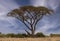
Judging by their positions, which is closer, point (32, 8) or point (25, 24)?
point (32, 8)

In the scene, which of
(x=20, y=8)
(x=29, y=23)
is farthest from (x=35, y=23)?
(x=20, y=8)

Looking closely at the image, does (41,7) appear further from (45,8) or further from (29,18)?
(29,18)

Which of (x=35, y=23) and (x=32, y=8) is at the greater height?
(x=32, y=8)

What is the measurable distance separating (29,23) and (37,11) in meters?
3.57

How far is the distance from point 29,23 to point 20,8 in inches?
138

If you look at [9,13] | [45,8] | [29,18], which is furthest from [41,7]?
[9,13]

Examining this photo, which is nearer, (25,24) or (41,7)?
(41,7)

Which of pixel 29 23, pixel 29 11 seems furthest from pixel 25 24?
pixel 29 11

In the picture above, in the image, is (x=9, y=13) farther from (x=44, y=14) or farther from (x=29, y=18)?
(x=44, y=14)

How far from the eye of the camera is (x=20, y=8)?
130ft

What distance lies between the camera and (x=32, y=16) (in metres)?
39.6

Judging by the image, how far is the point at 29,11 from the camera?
1534 inches

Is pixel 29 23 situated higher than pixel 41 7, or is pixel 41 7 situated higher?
pixel 41 7

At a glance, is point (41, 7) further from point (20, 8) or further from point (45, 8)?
point (20, 8)
